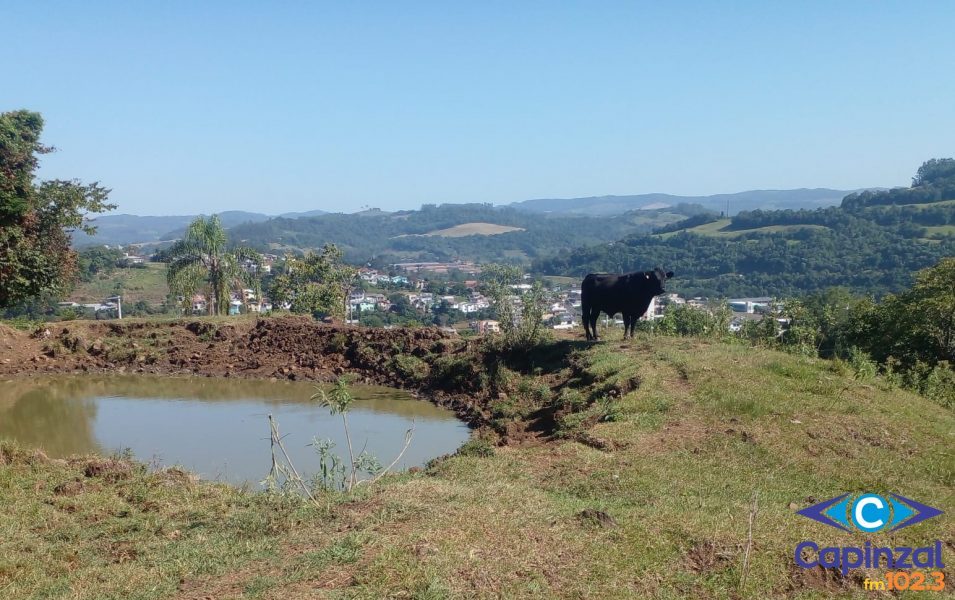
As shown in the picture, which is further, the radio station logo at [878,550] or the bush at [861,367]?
the bush at [861,367]

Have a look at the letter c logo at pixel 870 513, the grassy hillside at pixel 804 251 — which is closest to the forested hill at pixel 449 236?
the grassy hillside at pixel 804 251

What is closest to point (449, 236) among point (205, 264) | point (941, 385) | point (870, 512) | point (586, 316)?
point (205, 264)

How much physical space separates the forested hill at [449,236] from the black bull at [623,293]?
108 m

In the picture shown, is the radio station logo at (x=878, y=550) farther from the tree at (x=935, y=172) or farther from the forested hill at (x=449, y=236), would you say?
the forested hill at (x=449, y=236)

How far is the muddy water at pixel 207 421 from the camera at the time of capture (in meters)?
11.0

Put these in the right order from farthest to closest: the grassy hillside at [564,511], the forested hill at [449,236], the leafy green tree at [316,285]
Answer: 1. the forested hill at [449,236]
2. the leafy green tree at [316,285]
3. the grassy hillside at [564,511]

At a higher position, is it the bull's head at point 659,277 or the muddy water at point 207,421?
the bull's head at point 659,277

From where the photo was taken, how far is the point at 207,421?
44.6 feet

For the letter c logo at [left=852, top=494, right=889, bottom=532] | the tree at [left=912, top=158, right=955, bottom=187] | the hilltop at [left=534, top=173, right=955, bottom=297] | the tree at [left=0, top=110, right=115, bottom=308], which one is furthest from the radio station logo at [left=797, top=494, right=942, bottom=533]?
the tree at [left=912, top=158, right=955, bottom=187]

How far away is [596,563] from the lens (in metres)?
4.91

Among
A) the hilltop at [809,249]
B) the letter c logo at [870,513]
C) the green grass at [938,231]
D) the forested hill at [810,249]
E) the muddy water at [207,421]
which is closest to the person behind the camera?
the letter c logo at [870,513]

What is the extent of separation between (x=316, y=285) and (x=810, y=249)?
49.1 meters

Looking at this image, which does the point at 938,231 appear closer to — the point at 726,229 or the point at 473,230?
the point at 726,229

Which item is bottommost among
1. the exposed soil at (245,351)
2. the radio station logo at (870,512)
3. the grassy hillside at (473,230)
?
the exposed soil at (245,351)
